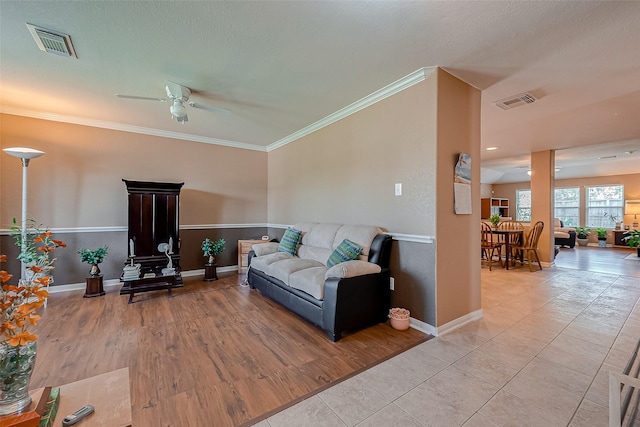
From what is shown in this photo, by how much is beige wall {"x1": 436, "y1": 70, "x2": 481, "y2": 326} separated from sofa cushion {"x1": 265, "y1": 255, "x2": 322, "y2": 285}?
1450 millimetres

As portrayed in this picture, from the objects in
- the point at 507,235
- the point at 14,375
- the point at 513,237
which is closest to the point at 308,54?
the point at 14,375

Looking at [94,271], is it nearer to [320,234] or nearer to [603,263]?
[320,234]

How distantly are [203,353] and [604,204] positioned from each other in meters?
12.7

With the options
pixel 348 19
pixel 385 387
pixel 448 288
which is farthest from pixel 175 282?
pixel 348 19

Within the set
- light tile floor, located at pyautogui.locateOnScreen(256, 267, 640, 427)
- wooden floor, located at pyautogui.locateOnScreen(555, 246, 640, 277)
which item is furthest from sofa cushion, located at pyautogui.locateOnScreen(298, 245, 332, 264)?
wooden floor, located at pyautogui.locateOnScreen(555, 246, 640, 277)

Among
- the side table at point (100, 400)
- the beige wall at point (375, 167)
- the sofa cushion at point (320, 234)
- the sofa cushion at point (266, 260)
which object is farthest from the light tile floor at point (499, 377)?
the sofa cushion at point (266, 260)

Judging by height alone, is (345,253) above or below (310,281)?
above

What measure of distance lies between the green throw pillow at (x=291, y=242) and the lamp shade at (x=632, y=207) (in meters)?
10.9

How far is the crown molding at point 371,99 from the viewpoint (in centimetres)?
270

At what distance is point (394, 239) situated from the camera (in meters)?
3.01

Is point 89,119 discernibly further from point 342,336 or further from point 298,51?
point 342,336

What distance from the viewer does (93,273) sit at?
382 cm

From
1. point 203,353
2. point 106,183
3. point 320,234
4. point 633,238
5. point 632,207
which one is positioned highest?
point 106,183

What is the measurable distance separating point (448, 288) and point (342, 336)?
118 cm
